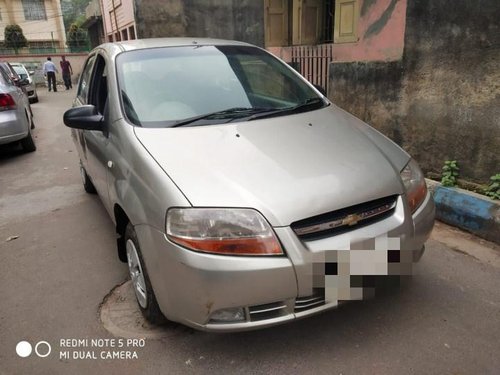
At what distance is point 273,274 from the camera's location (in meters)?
1.93

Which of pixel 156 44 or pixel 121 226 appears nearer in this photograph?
pixel 121 226

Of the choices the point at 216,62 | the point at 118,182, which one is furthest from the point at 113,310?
the point at 216,62

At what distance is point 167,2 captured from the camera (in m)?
11.3

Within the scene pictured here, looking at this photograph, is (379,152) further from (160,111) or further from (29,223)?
(29,223)

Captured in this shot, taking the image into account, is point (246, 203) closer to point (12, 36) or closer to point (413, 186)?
point (413, 186)

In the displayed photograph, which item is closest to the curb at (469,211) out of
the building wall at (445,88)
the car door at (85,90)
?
the building wall at (445,88)

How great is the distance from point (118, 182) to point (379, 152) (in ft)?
5.35

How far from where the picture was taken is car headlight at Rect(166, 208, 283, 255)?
1.96m

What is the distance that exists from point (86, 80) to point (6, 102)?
10.2 ft

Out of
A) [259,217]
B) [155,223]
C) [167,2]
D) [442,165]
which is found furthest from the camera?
[167,2]

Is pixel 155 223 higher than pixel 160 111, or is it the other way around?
pixel 160 111

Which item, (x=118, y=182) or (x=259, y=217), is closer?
(x=259, y=217)

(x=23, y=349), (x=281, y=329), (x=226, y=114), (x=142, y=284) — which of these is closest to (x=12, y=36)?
(x=226, y=114)

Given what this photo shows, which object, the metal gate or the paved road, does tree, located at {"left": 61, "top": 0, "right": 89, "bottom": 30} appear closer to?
the metal gate
